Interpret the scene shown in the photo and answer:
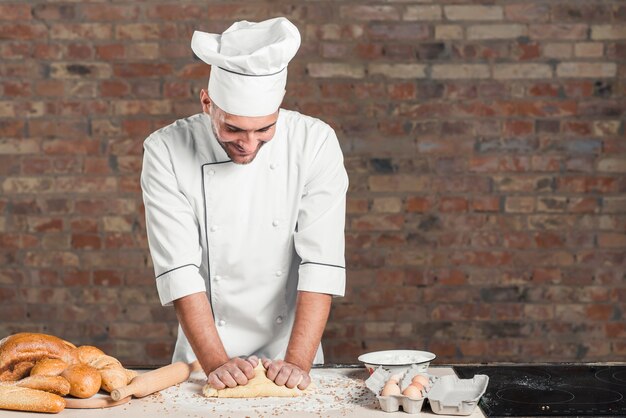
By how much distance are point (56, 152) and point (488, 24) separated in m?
1.88

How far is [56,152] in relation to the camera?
12.1 ft

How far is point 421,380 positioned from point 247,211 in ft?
2.48

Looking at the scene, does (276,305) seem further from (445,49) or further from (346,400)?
(445,49)

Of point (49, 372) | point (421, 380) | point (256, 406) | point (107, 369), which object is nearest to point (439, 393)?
point (421, 380)

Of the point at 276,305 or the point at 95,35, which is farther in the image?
the point at 95,35

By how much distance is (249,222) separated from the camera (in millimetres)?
2416

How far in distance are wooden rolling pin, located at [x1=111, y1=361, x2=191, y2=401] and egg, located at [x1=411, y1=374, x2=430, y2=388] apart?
0.56 meters

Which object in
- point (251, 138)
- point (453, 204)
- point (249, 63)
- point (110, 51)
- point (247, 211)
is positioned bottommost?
point (453, 204)

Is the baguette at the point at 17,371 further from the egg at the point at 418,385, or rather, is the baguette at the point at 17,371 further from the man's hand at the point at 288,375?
the egg at the point at 418,385

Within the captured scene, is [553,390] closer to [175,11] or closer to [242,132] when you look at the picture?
[242,132]

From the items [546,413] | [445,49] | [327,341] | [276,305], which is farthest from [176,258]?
[445,49]

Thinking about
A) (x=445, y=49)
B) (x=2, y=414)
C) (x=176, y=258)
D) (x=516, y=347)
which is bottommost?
(x=516, y=347)

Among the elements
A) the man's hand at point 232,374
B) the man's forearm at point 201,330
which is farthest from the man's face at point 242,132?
the man's hand at point 232,374

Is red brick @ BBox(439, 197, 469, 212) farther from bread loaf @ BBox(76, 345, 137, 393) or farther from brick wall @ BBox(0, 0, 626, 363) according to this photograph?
bread loaf @ BBox(76, 345, 137, 393)
